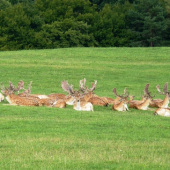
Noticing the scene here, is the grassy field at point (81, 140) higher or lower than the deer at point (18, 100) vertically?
higher

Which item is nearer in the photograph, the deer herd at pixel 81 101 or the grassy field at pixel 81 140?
the grassy field at pixel 81 140

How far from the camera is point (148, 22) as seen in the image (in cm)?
5256

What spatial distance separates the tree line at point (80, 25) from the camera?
2046 inches

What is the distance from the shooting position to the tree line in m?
52.0

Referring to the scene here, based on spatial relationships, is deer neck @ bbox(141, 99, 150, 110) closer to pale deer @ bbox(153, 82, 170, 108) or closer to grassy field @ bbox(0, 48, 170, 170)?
grassy field @ bbox(0, 48, 170, 170)

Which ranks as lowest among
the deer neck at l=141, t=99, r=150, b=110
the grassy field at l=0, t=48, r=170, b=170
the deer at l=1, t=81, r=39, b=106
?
the deer neck at l=141, t=99, r=150, b=110

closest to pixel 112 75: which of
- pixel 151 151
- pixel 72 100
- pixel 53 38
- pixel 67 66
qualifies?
pixel 67 66

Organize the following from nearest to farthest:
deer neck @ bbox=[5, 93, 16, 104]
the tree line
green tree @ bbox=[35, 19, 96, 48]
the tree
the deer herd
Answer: the deer herd → deer neck @ bbox=[5, 93, 16, 104] → green tree @ bbox=[35, 19, 96, 48] → the tree line → the tree

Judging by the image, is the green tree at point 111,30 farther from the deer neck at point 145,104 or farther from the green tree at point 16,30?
the deer neck at point 145,104

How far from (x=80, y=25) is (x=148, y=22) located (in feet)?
22.4

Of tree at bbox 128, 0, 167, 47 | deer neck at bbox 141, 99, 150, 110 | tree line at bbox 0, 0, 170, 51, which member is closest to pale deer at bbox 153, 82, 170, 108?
deer neck at bbox 141, 99, 150, 110

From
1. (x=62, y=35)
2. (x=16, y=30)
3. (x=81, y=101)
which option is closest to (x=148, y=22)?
(x=62, y=35)

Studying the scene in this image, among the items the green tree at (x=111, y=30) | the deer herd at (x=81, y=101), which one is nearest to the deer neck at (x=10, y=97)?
the deer herd at (x=81, y=101)

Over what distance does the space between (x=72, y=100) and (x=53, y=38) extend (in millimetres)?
36373
